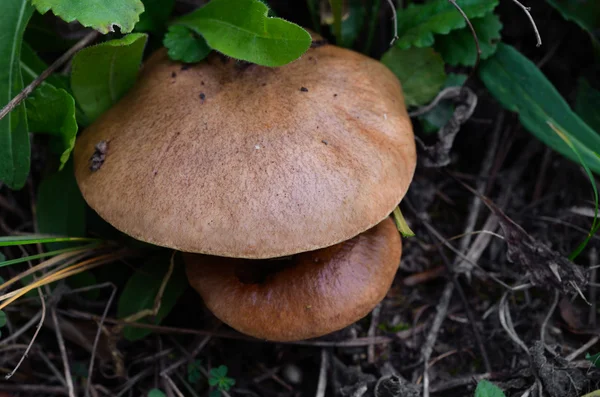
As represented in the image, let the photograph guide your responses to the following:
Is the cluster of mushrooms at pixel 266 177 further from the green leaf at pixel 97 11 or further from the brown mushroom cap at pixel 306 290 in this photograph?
the green leaf at pixel 97 11

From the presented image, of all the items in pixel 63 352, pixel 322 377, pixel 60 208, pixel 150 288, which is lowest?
pixel 322 377

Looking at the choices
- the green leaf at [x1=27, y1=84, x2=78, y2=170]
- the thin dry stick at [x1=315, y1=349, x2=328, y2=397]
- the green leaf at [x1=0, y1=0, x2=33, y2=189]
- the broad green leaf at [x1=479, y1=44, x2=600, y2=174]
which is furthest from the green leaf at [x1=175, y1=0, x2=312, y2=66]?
the thin dry stick at [x1=315, y1=349, x2=328, y2=397]

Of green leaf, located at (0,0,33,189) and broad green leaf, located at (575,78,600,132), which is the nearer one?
green leaf, located at (0,0,33,189)

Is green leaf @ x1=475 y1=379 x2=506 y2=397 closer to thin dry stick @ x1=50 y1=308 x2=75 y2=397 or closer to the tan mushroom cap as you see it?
the tan mushroom cap

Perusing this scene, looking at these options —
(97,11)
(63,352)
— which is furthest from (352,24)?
(63,352)

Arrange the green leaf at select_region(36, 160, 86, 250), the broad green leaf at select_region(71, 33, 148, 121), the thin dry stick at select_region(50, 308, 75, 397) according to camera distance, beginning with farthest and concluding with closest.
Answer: the green leaf at select_region(36, 160, 86, 250), the thin dry stick at select_region(50, 308, 75, 397), the broad green leaf at select_region(71, 33, 148, 121)

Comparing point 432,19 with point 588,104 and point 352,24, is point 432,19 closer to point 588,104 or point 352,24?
point 352,24

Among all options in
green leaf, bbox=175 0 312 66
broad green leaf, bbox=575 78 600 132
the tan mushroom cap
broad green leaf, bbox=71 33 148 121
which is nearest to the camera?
the tan mushroom cap
